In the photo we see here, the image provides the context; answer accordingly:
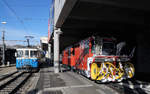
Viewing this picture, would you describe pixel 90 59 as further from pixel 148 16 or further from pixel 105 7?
pixel 148 16

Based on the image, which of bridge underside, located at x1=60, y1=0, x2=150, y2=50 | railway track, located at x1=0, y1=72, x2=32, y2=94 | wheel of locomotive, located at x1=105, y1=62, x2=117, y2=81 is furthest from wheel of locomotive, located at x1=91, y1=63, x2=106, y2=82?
railway track, located at x1=0, y1=72, x2=32, y2=94

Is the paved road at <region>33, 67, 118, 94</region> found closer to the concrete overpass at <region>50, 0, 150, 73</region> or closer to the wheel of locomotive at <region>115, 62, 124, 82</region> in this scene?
the wheel of locomotive at <region>115, 62, 124, 82</region>

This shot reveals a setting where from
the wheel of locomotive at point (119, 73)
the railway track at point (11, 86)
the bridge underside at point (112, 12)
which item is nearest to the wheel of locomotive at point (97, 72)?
the wheel of locomotive at point (119, 73)

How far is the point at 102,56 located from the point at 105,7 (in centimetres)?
307

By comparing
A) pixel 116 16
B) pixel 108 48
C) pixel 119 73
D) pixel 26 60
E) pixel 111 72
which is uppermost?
pixel 116 16

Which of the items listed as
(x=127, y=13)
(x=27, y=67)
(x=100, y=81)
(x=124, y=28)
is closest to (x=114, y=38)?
(x=127, y=13)

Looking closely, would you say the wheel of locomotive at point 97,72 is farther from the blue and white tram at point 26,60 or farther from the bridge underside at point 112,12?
the blue and white tram at point 26,60

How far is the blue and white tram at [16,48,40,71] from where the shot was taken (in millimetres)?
12555

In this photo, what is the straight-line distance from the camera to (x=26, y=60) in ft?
41.5

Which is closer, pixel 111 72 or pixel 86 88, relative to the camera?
pixel 86 88

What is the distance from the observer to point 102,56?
7.68m

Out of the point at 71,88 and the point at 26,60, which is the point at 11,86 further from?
the point at 26,60

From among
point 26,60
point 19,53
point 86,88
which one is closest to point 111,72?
point 86,88

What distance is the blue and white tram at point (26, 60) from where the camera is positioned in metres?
12.6
